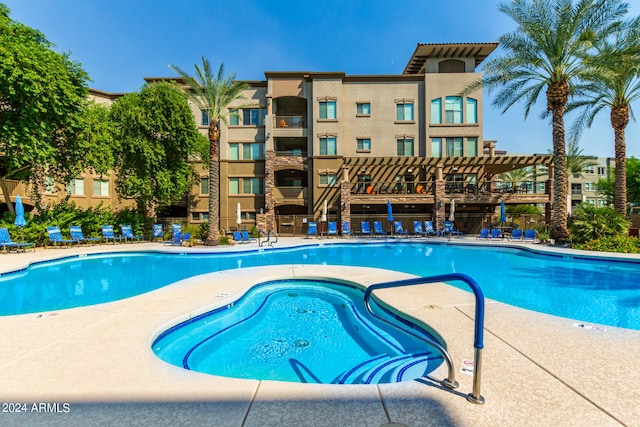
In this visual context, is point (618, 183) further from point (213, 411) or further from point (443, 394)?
point (213, 411)

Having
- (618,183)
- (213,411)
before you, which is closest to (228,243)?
(213,411)

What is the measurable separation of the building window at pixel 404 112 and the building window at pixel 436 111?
1842 millimetres

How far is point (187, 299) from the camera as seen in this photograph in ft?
21.5

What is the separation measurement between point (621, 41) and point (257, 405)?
24.3 meters

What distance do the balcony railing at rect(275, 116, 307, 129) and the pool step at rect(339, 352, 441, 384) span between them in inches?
1054

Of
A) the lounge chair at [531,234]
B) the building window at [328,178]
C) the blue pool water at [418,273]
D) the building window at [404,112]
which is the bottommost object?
the blue pool water at [418,273]

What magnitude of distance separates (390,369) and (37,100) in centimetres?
2068

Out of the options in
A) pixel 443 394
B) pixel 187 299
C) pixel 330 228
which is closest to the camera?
pixel 443 394

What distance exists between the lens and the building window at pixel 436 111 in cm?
2872

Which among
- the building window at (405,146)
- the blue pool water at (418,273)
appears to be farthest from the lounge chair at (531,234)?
the building window at (405,146)

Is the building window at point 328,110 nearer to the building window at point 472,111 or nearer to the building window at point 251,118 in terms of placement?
the building window at point 251,118

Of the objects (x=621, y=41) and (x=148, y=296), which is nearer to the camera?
(x=148, y=296)

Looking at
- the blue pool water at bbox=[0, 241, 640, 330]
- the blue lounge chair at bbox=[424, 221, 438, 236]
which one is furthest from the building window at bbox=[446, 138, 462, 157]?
the blue pool water at bbox=[0, 241, 640, 330]

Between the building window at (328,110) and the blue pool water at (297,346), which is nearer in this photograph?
the blue pool water at (297,346)
